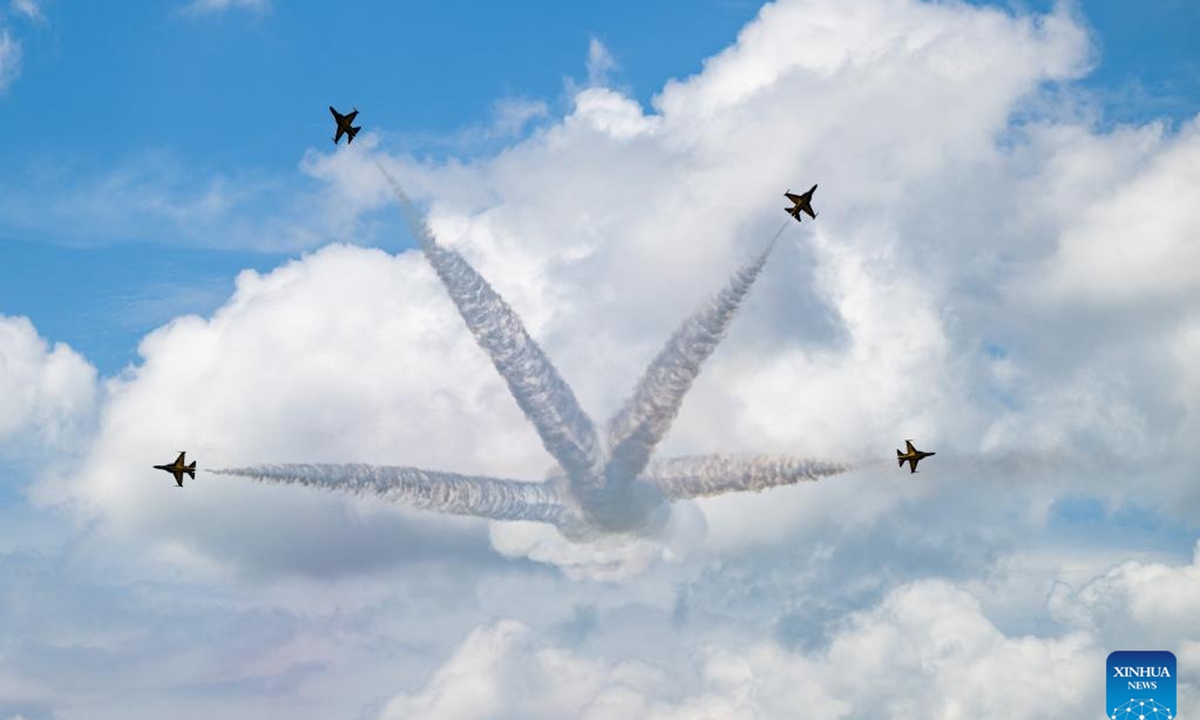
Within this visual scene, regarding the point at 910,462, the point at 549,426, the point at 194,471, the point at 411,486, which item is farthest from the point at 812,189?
the point at 194,471

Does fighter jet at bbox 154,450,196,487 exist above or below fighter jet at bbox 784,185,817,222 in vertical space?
below

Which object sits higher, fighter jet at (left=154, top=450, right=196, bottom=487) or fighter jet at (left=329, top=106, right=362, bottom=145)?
fighter jet at (left=329, top=106, right=362, bottom=145)

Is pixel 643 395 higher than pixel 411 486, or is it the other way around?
pixel 643 395

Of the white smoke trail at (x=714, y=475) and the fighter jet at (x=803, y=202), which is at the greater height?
the fighter jet at (x=803, y=202)

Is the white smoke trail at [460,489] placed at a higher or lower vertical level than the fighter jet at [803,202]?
lower

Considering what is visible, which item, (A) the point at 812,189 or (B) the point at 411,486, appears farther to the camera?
(A) the point at 812,189

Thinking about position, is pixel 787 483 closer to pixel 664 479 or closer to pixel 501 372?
pixel 664 479

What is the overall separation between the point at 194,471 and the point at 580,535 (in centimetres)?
4300


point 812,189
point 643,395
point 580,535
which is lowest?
point 580,535

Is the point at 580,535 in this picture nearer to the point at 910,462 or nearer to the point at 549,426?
the point at 549,426

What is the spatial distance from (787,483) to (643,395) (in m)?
19.9

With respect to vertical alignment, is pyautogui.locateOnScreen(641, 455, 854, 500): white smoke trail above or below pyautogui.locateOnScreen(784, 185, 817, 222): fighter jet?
below

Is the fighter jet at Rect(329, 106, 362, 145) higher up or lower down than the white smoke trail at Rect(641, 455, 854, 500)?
higher up

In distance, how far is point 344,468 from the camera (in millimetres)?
153250
